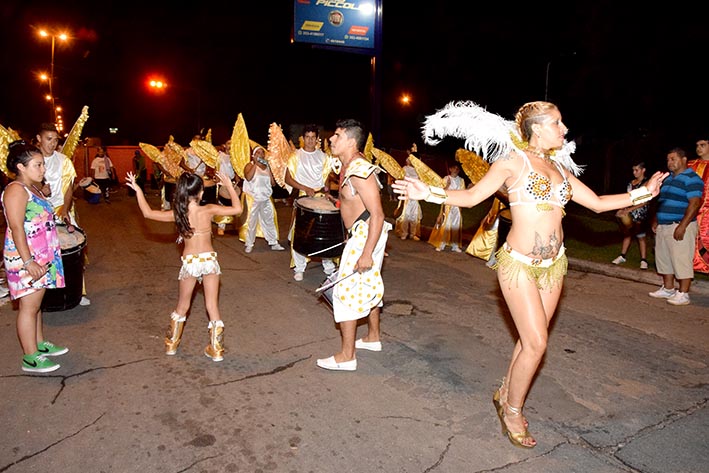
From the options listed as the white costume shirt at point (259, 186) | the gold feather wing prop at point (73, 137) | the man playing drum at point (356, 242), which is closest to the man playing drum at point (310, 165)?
the white costume shirt at point (259, 186)

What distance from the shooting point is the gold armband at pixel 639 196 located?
363 cm

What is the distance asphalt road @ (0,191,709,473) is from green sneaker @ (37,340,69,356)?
0.33 feet

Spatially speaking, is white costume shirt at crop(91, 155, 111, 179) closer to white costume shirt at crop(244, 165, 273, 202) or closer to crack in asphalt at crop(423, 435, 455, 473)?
white costume shirt at crop(244, 165, 273, 202)

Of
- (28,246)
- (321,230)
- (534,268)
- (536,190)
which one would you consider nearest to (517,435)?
(534,268)

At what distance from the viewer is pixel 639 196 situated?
144 inches

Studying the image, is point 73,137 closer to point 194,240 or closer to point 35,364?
point 194,240

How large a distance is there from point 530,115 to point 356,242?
1.68m

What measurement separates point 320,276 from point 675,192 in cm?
464

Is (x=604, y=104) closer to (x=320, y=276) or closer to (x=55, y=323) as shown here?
(x=320, y=276)

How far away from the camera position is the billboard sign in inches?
723

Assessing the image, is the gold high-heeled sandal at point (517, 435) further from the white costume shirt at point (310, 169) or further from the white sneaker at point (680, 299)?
the white costume shirt at point (310, 169)

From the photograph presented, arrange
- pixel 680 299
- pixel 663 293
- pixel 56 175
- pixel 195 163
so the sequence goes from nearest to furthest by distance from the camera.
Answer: pixel 56 175
pixel 680 299
pixel 663 293
pixel 195 163

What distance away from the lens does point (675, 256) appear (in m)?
6.61

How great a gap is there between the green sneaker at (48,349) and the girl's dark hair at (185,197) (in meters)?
1.61
